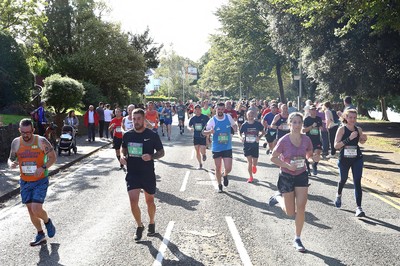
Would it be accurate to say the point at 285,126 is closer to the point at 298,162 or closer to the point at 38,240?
the point at 298,162

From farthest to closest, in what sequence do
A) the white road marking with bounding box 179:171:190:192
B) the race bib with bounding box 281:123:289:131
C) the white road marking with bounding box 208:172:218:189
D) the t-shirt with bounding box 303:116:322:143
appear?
the race bib with bounding box 281:123:289:131 < the t-shirt with bounding box 303:116:322:143 < the white road marking with bounding box 208:172:218:189 < the white road marking with bounding box 179:171:190:192

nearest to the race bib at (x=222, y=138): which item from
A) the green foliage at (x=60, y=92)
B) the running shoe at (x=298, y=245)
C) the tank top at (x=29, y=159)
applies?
the running shoe at (x=298, y=245)

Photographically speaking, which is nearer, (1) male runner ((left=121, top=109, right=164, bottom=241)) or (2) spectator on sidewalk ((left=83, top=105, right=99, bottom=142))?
(1) male runner ((left=121, top=109, right=164, bottom=241))

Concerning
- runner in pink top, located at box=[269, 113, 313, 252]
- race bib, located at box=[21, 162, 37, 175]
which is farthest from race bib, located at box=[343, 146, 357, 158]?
race bib, located at box=[21, 162, 37, 175]

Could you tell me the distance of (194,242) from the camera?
639 cm

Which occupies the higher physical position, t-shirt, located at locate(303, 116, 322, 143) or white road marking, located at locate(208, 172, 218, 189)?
t-shirt, located at locate(303, 116, 322, 143)

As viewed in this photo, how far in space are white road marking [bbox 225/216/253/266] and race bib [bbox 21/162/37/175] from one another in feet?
10.8

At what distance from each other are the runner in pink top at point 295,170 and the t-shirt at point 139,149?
1.93m

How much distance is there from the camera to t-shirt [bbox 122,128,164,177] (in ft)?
21.6

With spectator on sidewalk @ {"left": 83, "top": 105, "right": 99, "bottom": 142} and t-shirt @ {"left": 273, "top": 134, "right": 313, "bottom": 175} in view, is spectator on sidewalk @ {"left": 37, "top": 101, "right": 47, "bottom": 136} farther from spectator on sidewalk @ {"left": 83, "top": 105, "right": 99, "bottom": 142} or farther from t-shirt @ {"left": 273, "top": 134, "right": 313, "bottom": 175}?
t-shirt @ {"left": 273, "top": 134, "right": 313, "bottom": 175}

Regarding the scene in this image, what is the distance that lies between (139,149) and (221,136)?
3891 mm

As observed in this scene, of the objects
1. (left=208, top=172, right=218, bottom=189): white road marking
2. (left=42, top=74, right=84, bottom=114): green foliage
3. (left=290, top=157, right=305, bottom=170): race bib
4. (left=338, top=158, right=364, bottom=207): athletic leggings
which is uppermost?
(left=42, top=74, right=84, bottom=114): green foliage

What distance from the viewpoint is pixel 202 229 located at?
7.05m

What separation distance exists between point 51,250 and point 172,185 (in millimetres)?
5029
